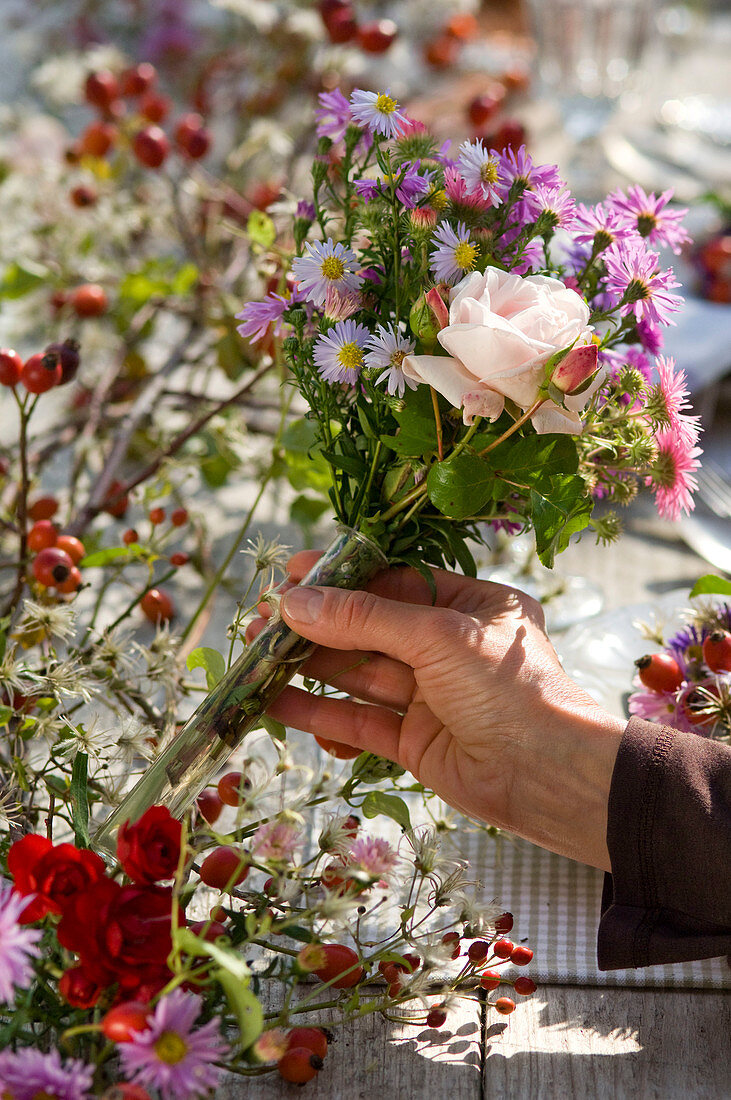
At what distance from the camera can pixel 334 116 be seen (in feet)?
1.79

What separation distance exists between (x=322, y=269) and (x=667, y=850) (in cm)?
31

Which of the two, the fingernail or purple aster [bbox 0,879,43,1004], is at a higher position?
the fingernail

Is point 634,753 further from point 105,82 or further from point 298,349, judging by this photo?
point 105,82

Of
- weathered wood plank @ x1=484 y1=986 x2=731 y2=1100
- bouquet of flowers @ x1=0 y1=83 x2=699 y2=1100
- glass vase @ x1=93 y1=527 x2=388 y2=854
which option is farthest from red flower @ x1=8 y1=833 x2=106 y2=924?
weathered wood plank @ x1=484 y1=986 x2=731 y2=1100

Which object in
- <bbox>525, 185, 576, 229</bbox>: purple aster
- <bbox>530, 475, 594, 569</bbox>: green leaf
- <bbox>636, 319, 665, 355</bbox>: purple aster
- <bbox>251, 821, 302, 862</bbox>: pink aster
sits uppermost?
<bbox>525, 185, 576, 229</bbox>: purple aster

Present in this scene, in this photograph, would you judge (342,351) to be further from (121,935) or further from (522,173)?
(121,935)

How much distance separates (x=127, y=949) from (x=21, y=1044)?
0.10m

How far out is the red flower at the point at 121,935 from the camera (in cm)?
36

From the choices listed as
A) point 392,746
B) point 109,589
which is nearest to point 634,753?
point 392,746

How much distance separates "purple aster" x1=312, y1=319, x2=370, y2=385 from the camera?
0.47 metres

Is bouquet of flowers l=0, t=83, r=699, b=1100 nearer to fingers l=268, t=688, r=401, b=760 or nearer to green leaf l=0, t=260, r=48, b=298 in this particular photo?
fingers l=268, t=688, r=401, b=760

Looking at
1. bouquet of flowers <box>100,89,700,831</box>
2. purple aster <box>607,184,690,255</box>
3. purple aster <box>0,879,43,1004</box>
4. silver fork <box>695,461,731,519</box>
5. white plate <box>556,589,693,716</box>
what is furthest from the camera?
silver fork <box>695,461,731,519</box>

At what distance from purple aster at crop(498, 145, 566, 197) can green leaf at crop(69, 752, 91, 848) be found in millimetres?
330

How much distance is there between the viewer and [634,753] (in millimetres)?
471
